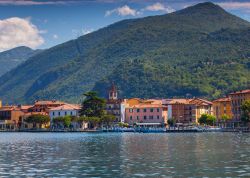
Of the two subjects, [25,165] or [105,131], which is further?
[105,131]

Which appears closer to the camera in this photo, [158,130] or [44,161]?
[44,161]

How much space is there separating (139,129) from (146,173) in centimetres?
14499

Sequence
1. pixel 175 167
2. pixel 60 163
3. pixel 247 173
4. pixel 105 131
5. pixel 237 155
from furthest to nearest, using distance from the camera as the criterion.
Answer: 1. pixel 105 131
2. pixel 237 155
3. pixel 60 163
4. pixel 175 167
5. pixel 247 173

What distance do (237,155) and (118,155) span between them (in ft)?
41.6

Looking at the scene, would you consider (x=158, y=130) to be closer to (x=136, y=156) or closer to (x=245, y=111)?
(x=245, y=111)

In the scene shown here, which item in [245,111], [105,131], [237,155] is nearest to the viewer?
[237,155]

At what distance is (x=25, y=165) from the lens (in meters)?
61.4

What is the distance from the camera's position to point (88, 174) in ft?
174

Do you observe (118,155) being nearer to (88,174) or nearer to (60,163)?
(60,163)

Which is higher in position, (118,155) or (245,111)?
(245,111)

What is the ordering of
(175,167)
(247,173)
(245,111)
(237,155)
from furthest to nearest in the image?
(245,111), (237,155), (175,167), (247,173)

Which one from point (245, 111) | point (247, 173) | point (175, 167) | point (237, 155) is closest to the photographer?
point (247, 173)

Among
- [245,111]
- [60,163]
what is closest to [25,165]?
[60,163]

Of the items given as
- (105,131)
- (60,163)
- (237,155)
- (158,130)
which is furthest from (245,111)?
(60,163)
